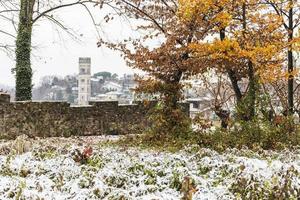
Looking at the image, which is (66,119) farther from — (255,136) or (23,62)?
(255,136)

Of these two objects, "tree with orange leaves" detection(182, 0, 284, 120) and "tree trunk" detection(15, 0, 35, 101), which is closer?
"tree with orange leaves" detection(182, 0, 284, 120)

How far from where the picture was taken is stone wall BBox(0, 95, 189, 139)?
735 inches

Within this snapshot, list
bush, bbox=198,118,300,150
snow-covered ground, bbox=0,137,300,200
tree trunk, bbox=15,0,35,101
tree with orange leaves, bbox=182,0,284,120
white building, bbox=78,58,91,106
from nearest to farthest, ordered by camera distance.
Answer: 1. snow-covered ground, bbox=0,137,300,200
2. bush, bbox=198,118,300,150
3. tree with orange leaves, bbox=182,0,284,120
4. tree trunk, bbox=15,0,35,101
5. white building, bbox=78,58,91,106

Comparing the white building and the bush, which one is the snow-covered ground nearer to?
the bush

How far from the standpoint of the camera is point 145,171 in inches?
266

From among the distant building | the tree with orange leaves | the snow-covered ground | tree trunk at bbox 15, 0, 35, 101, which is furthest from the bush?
the distant building

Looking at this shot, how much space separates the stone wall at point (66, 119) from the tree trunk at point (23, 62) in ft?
8.63

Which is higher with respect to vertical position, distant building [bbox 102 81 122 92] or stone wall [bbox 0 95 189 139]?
distant building [bbox 102 81 122 92]

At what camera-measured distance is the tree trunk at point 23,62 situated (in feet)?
70.6

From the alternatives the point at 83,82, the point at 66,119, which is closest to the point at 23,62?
the point at 66,119

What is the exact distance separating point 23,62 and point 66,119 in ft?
12.3

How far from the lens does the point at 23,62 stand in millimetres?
21656

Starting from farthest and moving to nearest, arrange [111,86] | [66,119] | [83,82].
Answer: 1. [111,86]
2. [83,82]
3. [66,119]

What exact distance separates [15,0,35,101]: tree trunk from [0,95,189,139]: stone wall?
104 inches
